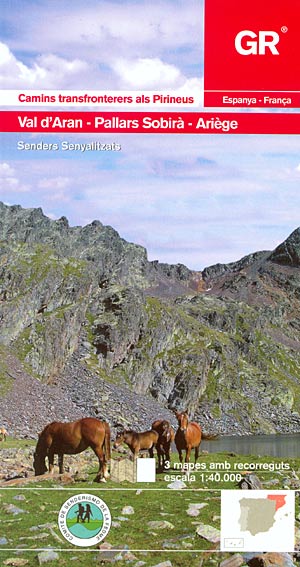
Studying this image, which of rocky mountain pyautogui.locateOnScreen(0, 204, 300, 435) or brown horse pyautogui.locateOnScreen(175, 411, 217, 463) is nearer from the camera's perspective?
brown horse pyautogui.locateOnScreen(175, 411, 217, 463)

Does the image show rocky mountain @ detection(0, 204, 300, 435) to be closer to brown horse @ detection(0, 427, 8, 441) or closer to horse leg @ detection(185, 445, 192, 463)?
brown horse @ detection(0, 427, 8, 441)

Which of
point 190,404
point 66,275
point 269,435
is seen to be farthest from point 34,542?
point 66,275

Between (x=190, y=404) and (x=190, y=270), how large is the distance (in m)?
2.84

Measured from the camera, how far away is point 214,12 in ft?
28.8

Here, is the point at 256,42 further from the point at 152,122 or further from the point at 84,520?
the point at 84,520

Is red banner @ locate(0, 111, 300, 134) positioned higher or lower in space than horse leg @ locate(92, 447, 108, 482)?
higher

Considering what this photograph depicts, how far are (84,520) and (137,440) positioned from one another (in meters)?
1.29

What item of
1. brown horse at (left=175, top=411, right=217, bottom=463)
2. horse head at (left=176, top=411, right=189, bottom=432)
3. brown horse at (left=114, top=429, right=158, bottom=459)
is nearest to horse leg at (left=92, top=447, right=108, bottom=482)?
brown horse at (left=114, top=429, right=158, bottom=459)

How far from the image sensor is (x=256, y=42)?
8742mm

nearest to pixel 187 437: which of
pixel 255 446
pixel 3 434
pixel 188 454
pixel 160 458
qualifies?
pixel 188 454

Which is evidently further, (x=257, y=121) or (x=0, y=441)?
(x=0, y=441)

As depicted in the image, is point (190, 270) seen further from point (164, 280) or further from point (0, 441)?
point (0, 441)

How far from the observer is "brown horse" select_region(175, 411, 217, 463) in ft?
30.8

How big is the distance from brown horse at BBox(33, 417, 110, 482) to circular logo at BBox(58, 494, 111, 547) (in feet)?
2.53
